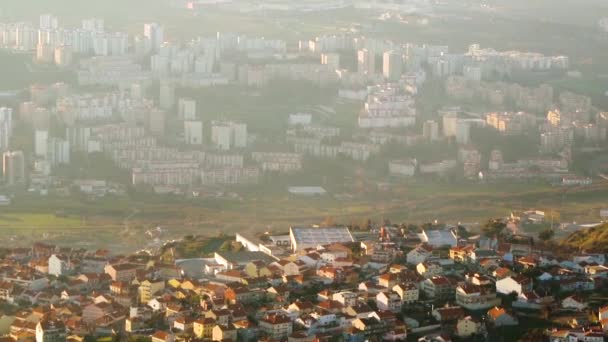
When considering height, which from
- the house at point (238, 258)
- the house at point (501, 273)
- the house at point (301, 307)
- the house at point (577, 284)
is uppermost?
the house at point (501, 273)

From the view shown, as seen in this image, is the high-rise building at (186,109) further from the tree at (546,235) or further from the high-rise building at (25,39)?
the tree at (546,235)

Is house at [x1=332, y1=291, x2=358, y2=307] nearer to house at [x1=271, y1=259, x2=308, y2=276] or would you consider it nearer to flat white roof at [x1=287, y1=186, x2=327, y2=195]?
house at [x1=271, y1=259, x2=308, y2=276]

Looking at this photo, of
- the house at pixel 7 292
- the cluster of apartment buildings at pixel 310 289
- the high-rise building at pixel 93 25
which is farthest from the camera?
the high-rise building at pixel 93 25

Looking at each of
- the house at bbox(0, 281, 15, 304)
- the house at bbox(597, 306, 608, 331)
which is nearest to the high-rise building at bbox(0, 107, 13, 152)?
the house at bbox(0, 281, 15, 304)

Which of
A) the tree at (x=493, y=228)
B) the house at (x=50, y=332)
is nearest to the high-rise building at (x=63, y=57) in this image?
the tree at (x=493, y=228)

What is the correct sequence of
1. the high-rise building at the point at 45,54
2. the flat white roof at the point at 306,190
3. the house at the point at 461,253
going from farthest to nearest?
the high-rise building at the point at 45,54, the flat white roof at the point at 306,190, the house at the point at 461,253

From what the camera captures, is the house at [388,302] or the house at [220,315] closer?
the house at [220,315]

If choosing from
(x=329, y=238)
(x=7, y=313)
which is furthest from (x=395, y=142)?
(x=7, y=313)
